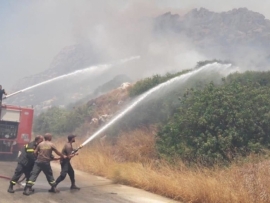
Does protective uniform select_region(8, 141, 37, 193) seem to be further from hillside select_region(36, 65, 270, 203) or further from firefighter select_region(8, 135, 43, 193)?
hillside select_region(36, 65, 270, 203)

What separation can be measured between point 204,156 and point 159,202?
322 cm

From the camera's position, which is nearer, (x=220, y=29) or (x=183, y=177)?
(x=183, y=177)

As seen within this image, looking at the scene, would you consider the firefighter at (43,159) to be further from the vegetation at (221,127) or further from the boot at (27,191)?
the vegetation at (221,127)

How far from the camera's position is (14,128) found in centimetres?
1655

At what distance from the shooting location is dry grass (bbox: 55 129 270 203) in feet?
26.5

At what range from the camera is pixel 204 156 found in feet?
38.1

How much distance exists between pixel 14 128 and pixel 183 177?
9.63 m

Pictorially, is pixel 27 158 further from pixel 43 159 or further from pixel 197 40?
pixel 197 40

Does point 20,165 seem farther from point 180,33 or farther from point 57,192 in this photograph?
point 180,33

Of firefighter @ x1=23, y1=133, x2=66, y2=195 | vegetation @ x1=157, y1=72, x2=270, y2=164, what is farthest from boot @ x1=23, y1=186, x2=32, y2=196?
vegetation @ x1=157, y1=72, x2=270, y2=164

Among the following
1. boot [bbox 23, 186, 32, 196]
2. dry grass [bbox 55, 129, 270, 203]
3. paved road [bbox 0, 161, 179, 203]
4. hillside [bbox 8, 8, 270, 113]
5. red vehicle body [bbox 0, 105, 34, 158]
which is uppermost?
hillside [bbox 8, 8, 270, 113]

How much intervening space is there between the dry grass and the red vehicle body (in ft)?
9.95

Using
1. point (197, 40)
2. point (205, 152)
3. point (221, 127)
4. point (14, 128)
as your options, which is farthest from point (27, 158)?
point (197, 40)

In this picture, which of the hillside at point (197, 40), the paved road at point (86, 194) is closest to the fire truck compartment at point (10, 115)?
the paved road at point (86, 194)
